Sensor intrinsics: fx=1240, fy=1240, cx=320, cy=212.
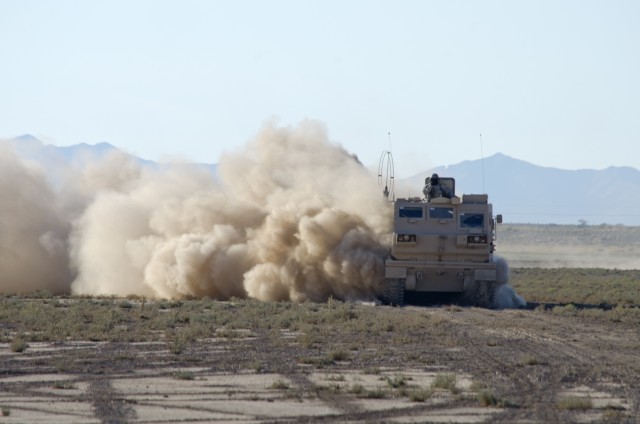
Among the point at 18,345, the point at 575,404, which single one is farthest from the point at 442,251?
the point at 575,404

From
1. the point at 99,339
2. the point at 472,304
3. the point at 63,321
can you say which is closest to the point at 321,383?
the point at 99,339

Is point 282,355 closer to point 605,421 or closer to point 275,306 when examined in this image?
point 605,421

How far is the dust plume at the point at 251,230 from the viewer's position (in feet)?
126

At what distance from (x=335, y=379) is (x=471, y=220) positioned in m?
18.3

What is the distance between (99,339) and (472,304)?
14968 mm

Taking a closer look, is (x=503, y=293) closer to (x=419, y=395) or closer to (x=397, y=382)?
(x=397, y=382)

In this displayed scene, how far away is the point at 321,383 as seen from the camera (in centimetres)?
1936

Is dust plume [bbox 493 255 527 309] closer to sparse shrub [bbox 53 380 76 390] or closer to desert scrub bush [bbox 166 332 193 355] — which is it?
desert scrub bush [bbox 166 332 193 355]

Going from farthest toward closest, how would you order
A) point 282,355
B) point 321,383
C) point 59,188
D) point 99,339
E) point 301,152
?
point 59,188 → point 301,152 → point 99,339 → point 282,355 → point 321,383

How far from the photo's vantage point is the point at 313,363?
21.9m

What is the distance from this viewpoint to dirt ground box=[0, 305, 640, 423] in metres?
16.6

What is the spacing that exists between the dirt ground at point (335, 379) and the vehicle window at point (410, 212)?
9.37 m

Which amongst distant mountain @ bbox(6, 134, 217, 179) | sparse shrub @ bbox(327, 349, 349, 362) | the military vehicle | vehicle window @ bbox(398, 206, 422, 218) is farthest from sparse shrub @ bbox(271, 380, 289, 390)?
distant mountain @ bbox(6, 134, 217, 179)

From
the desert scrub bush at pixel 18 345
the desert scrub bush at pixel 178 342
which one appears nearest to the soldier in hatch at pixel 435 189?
the desert scrub bush at pixel 178 342
